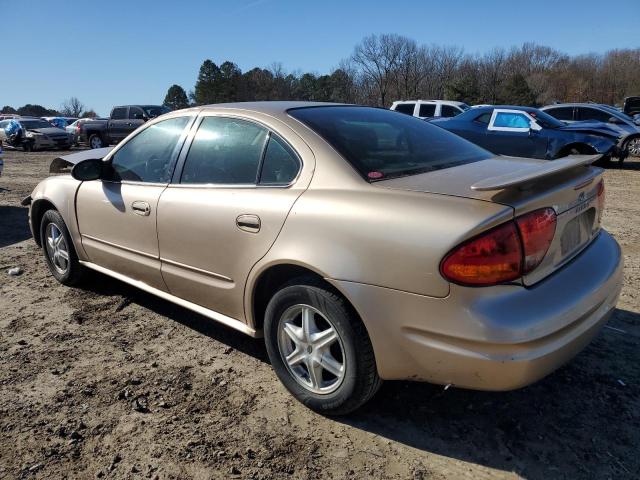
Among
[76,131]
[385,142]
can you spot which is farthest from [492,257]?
[76,131]

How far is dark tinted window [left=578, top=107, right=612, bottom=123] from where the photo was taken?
14.3 metres

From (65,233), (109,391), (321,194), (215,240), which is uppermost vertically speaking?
(321,194)

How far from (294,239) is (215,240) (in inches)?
24.7

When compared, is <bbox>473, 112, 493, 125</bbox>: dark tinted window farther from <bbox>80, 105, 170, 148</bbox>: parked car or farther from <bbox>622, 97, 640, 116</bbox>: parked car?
<bbox>80, 105, 170, 148</bbox>: parked car

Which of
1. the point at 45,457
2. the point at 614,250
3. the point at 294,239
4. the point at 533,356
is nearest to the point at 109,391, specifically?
the point at 45,457

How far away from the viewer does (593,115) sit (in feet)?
48.0

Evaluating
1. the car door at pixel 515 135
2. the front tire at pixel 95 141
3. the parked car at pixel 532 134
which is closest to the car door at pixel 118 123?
the front tire at pixel 95 141

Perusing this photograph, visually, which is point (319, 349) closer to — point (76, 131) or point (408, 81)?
point (76, 131)

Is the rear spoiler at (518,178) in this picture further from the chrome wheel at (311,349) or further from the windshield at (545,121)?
the windshield at (545,121)

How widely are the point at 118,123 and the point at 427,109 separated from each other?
13.3 metres

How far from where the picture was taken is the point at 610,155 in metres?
12.8

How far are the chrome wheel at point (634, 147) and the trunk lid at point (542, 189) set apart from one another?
517 inches

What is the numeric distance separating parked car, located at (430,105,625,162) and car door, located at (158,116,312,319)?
10251 millimetres

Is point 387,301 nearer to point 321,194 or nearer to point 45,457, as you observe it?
point 321,194
